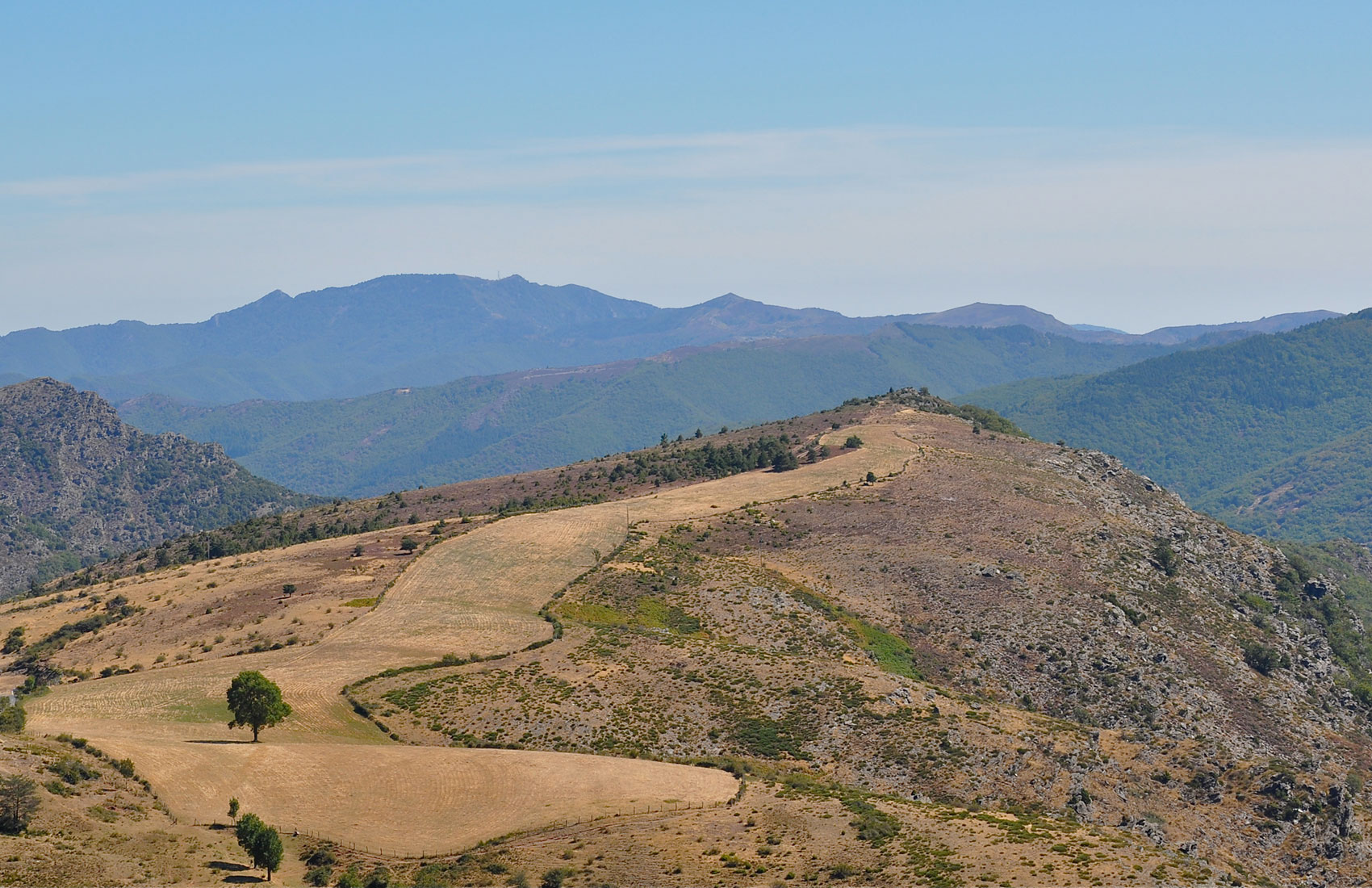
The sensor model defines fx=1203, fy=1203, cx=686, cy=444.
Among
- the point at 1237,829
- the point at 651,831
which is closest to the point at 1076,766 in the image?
the point at 1237,829

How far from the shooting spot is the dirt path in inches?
2574

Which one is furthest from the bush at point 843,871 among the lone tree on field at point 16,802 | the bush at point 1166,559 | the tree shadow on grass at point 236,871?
the bush at point 1166,559

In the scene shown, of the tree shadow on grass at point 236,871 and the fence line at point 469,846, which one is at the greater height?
the tree shadow on grass at point 236,871

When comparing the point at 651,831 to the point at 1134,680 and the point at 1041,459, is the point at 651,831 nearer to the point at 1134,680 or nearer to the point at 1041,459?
the point at 1134,680

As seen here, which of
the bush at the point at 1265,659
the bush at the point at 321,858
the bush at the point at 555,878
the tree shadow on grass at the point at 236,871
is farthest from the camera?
the bush at the point at 1265,659

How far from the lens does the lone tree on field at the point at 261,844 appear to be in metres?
54.8

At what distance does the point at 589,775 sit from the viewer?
238 ft

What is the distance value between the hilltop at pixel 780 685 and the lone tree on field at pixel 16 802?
8660mm

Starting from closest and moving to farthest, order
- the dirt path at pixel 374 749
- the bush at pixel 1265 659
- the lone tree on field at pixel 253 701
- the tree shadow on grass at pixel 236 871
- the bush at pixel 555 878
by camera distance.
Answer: the tree shadow on grass at pixel 236 871, the bush at pixel 555 878, the dirt path at pixel 374 749, the lone tree on field at pixel 253 701, the bush at pixel 1265 659

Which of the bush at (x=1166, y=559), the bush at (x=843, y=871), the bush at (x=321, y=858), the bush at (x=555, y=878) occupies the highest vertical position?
the bush at (x=1166, y=559)

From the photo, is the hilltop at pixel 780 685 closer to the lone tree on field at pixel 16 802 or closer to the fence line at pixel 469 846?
the fence line at pixel 469 846

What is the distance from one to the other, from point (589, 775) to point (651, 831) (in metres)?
10.8

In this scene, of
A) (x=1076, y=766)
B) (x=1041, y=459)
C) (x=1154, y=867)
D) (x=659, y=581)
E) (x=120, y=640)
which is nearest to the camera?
(x=1154, y=867)

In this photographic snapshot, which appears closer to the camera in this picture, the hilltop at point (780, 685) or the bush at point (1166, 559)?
the hilltop at point (780, 685)
